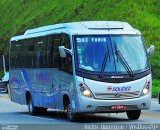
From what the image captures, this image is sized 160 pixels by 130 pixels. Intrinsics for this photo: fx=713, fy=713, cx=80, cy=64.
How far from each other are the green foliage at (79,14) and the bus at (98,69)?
29.3 meters

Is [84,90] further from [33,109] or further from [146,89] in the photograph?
[33,109]

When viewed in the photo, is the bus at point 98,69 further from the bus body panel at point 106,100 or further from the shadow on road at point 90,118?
the shadow on road at point 90,118

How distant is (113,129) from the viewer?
53.5ft

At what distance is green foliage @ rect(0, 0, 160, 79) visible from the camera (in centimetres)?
5859

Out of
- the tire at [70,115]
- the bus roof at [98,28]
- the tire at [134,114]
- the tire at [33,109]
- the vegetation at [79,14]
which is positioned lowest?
the vegetation at [79,14]

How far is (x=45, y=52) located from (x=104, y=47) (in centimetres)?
321

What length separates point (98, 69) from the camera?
20000 mm

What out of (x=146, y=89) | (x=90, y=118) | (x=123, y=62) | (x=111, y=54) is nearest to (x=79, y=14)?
(x=90, y=118)

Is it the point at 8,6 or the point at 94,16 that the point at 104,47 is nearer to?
the point at 94,16

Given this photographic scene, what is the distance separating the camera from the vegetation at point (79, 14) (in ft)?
192

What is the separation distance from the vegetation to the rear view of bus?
2467 centimetres

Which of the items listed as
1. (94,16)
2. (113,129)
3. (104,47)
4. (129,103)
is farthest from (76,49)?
(94,16)

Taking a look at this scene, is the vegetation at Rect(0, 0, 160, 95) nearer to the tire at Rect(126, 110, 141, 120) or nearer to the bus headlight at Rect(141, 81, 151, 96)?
the tire at Rect(126, 110, 141, 120)

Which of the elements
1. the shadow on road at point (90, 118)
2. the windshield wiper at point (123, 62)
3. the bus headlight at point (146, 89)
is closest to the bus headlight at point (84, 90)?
the shadow on road at point (90, 118)
